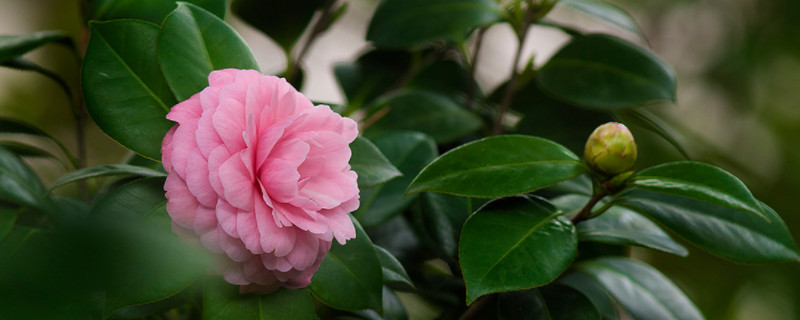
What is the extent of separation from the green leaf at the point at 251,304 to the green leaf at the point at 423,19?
1.48 feet

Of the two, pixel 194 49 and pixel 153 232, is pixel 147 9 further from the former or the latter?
pixel 153 232

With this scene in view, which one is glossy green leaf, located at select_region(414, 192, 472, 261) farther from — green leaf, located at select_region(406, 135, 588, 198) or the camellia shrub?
green leaf, located at select_region(406, 135, 588, 198)

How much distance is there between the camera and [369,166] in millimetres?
552

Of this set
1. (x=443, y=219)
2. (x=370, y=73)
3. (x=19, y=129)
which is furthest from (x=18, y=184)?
(x=370, y=73)

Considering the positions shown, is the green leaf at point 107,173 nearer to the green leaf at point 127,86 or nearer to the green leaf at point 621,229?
the green leaf at point 127,86

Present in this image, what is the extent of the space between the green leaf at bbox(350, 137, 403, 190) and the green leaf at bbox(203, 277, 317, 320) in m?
0.11

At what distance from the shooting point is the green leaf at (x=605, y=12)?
0.80m

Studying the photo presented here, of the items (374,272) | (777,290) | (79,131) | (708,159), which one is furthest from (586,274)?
(777,290)

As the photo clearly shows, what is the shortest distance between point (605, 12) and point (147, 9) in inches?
22.0

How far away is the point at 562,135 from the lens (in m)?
0.84

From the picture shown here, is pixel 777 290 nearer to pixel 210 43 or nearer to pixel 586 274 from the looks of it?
pixel 586 274

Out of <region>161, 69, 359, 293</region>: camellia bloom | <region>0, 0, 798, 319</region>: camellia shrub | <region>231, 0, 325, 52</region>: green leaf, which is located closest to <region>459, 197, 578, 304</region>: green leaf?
<region>0, 0, 798, 319</region>: camellia shrub

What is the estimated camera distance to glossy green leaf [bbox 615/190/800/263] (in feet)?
1.83

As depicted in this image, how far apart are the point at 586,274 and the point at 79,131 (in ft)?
1.97
